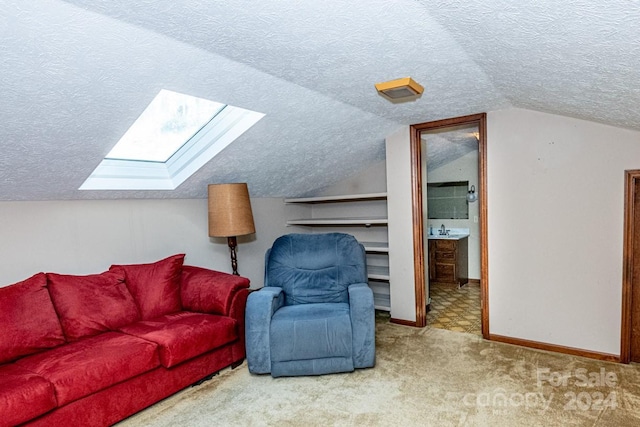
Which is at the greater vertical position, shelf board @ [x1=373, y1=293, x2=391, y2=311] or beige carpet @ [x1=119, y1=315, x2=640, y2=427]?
shelf board @ [x1=373, y1=293, x2=391, y2=311]

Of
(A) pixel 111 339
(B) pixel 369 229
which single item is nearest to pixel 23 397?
(A) pixel 111 339

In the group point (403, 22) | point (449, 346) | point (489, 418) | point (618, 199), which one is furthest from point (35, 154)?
point (618, 199)

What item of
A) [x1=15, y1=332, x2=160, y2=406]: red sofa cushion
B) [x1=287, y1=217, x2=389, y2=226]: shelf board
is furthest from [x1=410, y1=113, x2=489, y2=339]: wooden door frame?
[x1=15, y1=332, x2=160, y2=406]: red sofa cushion

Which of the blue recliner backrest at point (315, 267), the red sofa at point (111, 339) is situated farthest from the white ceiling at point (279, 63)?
the blue recliner backrest at point (315, 267)

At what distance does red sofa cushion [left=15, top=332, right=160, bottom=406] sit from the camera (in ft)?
6.62

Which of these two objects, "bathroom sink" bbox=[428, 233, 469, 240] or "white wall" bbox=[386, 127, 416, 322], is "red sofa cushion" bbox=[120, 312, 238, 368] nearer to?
"white wall" bbox=[386, 127, 416, 322]

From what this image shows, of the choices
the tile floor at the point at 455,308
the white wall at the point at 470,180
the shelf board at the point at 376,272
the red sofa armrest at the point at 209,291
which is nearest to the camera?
the red sofa armrest at the point at 209,291

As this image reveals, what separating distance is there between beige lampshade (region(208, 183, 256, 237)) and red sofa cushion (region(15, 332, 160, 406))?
1.11m

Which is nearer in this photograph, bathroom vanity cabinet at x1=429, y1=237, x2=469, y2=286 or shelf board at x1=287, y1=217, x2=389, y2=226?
shelf board at x1=287, y1=217, x2=389, y2=226

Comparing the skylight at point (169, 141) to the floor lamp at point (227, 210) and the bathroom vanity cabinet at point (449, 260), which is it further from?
the bathroom vanity cabinet at point (449, 260)

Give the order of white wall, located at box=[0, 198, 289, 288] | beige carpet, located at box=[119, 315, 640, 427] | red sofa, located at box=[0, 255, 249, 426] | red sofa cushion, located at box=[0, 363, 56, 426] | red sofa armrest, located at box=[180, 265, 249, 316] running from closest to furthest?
red sofa cushion, located at box=[0, 363, 56, 426] → red sofa, located at box=[0, 255, 249, 426] → beige carpet, located at box=[119, 315, 640, 427] → white wall, located at box=[0, 198, 289, 288] → red sofa armrest, located at box=[180, 265, 249, 316]

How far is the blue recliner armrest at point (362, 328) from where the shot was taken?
275 centimetres

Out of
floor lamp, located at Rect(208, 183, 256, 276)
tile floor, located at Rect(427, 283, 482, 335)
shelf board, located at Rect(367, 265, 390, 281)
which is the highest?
floor lamp, located at Rect(208, 183, 256, 276)

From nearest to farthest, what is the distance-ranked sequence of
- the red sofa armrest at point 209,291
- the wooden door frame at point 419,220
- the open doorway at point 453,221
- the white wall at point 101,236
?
1. the white wall at point 101,236
2. the red sofa armrest at point 209,291
3. the wooden door frame at point 419,220
4. the open doorway at point 453,221
